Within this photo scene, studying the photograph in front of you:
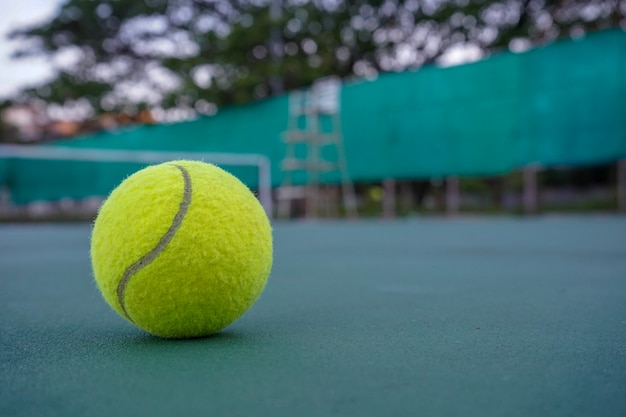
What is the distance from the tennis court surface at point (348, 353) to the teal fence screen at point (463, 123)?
5.44m

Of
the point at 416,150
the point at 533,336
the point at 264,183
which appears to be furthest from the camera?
the point at 264,183

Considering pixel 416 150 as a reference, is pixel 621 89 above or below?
above

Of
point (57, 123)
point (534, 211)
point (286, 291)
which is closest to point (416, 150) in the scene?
point (534, 211)

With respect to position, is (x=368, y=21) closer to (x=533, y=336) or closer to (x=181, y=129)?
(x=181, y=129)

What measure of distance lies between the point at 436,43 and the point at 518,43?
1.73m

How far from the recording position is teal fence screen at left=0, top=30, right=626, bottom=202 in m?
7.20

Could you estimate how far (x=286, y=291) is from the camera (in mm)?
2090

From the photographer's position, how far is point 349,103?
9.80 meters

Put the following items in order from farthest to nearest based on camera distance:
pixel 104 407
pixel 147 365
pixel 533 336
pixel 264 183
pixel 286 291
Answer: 1. pixel 264 183
2. pixel 286 291
3. pixel 533 336
4. pixel 147 365
5. pixel 104 407

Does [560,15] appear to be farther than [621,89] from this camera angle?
Yes

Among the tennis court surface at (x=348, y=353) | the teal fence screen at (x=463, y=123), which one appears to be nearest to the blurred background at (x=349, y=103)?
the teal fence screen at (x=463, y=123)

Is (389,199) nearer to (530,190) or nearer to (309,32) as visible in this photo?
(530,190)

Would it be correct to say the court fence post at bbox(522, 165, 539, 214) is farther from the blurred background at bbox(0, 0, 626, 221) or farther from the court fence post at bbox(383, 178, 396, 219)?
the court fence post at bbox(383, 178, 396, 219)

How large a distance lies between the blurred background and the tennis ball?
6849mm
